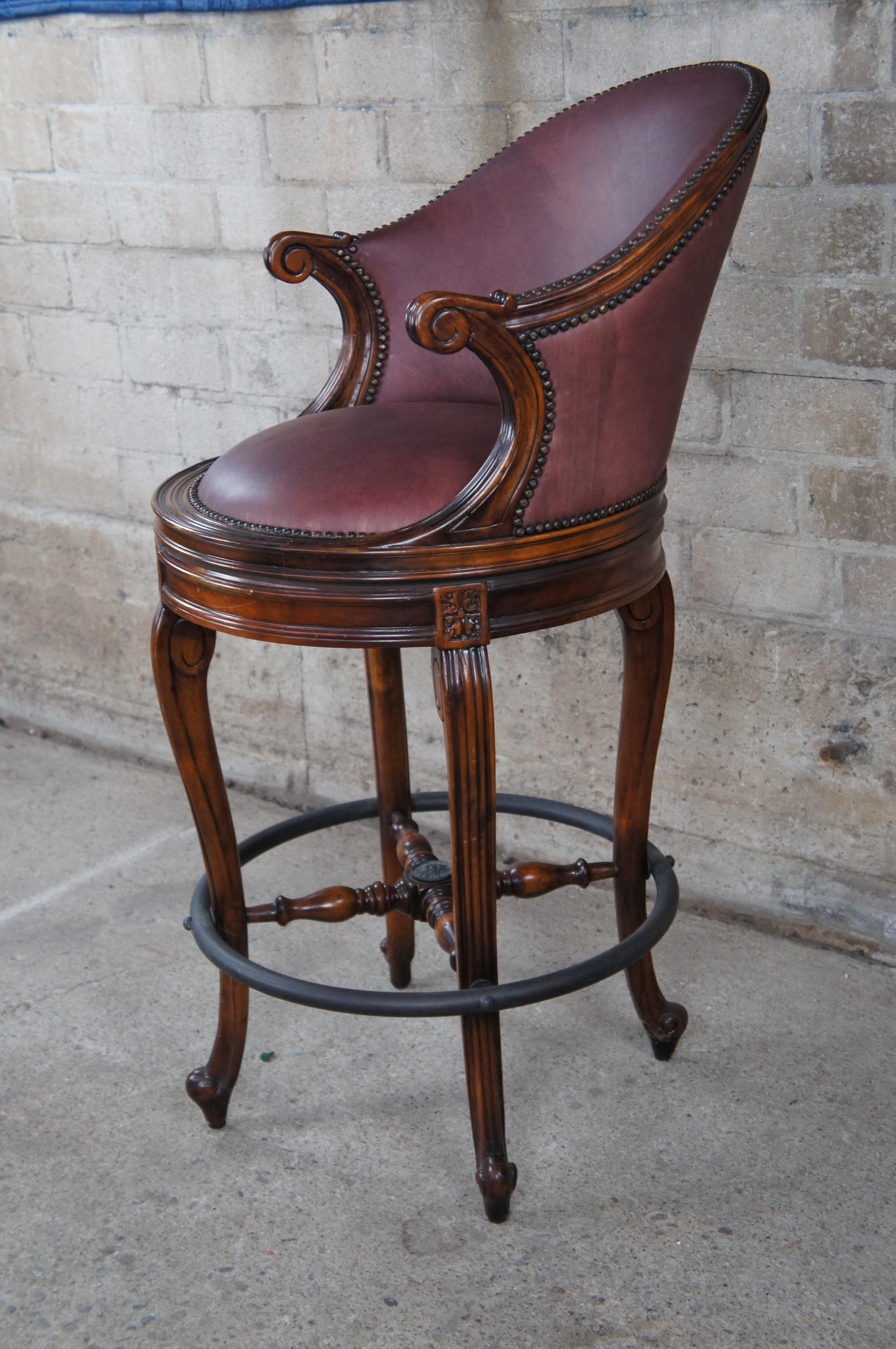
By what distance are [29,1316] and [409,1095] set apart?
1.79 feet

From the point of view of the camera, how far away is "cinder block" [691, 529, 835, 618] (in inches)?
76.7

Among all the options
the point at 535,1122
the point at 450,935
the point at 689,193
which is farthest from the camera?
the point at 535,1122

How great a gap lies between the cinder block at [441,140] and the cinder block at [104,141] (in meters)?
0.53

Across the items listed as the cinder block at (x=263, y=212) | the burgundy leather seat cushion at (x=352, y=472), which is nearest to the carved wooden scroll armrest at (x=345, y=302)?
the burgundy leather seat cushion at (x=352, y=472)

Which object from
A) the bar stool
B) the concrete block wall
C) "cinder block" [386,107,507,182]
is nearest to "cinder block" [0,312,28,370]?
the concrete block wall

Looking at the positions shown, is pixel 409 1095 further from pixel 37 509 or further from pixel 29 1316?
pixel 37 509

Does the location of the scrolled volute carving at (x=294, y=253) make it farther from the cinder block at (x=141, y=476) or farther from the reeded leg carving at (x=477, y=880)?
the cinder block at (x=141, y=476)

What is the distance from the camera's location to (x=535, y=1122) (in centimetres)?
168

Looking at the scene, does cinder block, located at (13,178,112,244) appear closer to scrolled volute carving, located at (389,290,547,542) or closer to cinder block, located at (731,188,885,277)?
cinder block, located at (731,188,885,277)

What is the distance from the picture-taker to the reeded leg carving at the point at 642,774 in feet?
5.23

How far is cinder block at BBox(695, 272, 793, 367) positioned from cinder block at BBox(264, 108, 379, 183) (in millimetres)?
629

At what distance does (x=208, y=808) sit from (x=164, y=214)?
1301mm

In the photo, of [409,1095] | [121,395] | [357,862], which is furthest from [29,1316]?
[121,395]

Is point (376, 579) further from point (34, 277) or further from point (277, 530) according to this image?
point (34, 277)
